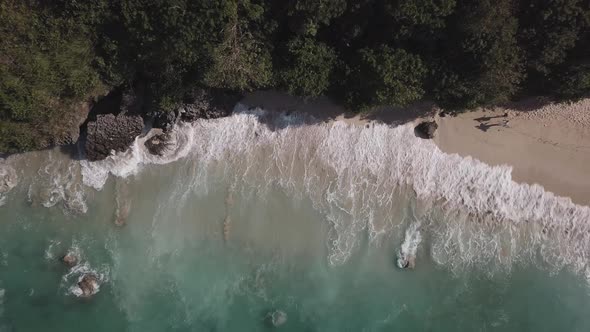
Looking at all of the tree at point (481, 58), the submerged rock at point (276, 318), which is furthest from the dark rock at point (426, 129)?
the submerged rock at point (276, 318)

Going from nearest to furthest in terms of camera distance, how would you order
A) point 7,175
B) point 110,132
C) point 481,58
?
point 481,58
point 110,132
point 7,175

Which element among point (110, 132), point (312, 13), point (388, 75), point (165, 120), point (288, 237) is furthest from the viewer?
point (288, 237)

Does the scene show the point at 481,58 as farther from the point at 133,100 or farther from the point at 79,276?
the point at 79,276

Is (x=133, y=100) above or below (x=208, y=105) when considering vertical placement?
above

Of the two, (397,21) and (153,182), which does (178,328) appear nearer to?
(153,182)

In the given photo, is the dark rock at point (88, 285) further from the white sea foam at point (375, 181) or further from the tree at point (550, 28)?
the tree at point (550, 28)

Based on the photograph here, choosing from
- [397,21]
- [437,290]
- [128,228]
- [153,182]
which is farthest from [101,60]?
[437,290]

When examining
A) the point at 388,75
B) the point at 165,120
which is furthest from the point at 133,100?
the point at 388,75
